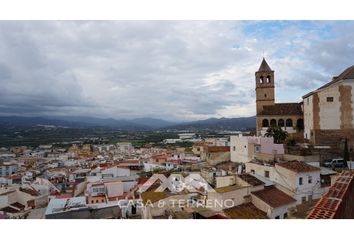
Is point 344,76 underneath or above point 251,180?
above

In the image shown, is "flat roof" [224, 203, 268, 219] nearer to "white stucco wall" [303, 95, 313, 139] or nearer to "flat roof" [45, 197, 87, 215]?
"flat roof" [45, 197, 87, 215]

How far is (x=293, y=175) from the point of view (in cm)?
475

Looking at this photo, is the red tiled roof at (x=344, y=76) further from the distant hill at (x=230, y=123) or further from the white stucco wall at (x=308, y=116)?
the distant hill at (x=230, y=123)

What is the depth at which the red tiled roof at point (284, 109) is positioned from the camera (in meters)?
9.45

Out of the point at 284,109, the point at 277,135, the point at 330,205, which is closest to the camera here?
the point at 330,205

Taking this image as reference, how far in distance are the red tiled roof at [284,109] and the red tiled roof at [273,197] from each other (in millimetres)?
5294

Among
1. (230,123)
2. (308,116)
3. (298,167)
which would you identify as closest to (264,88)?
(230,123)

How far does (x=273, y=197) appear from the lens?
14.7ft

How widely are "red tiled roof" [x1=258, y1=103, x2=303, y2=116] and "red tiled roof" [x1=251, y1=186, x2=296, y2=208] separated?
5.29m

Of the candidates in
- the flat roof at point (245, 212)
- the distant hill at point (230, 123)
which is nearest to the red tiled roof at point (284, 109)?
the distant hill at point (230, 123)

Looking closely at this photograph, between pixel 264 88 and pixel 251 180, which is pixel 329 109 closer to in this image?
pixel 251 180

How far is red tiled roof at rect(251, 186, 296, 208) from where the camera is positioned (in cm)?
430

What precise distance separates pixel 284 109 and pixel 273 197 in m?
5.80

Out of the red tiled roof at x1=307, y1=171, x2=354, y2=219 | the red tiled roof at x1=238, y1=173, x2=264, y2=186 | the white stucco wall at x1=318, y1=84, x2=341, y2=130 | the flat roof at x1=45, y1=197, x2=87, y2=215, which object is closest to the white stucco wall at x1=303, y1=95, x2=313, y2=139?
the white stucco wall at x1=318, y1=84, x2=341, y2=130
